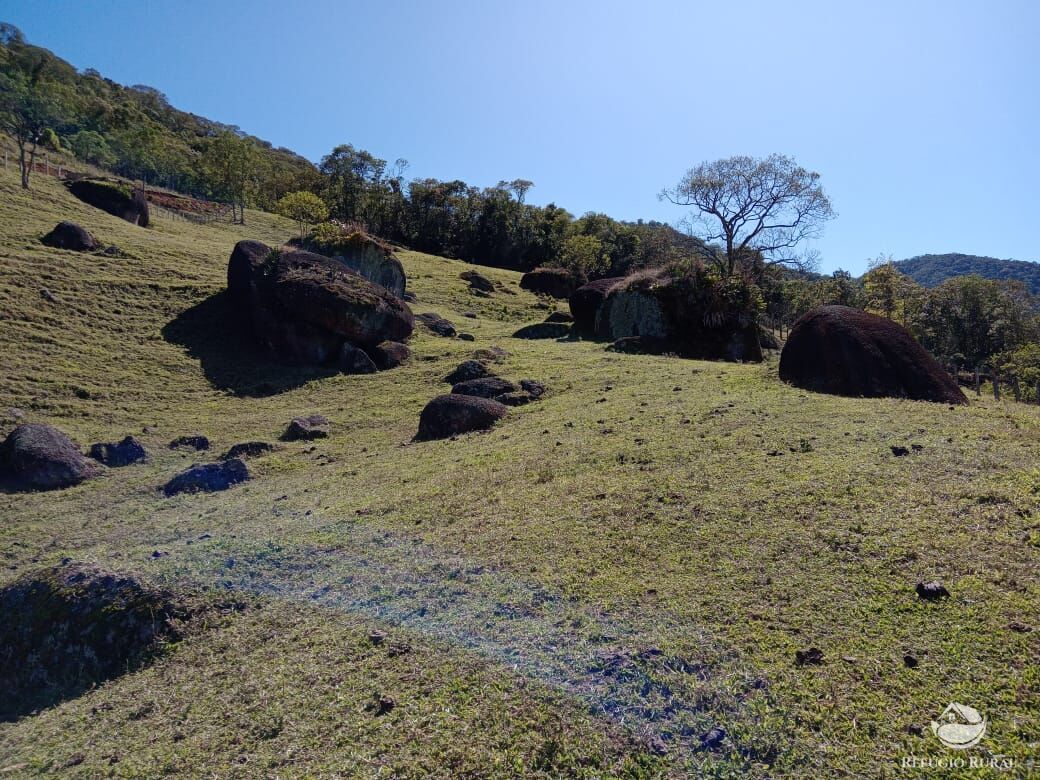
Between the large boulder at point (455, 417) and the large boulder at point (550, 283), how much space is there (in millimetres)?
30743

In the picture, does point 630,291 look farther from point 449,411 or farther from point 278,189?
point 278,189

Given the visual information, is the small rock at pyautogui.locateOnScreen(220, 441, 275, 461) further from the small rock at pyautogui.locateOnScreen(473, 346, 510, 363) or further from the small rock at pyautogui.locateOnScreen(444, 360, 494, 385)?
the small rock at pyautogui.locateOnScreen(473, 346, 510, 363)

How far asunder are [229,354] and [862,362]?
19.5 metres

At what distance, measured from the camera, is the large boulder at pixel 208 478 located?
37.4 ft

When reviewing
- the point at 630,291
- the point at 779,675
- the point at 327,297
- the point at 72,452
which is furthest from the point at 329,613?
the point at 630,291

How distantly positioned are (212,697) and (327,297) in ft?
60.5

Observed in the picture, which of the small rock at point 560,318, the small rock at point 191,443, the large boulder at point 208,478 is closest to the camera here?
the large boulder at point 208,478

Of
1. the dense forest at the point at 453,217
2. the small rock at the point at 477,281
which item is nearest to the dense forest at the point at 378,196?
the dense forest at the point at 453,217

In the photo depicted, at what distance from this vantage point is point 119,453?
1342cm

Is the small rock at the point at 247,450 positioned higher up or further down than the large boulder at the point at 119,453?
higher up

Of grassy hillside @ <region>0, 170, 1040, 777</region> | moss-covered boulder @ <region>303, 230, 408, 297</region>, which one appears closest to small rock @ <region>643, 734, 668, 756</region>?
grassy hillside @ <region>0, 170, 1040, 777</region>

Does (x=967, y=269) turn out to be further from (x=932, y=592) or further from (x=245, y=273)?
(x=932, y=592)

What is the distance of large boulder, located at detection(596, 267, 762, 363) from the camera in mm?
Result: 23578

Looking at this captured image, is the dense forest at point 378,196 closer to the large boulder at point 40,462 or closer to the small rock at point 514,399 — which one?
the small rock at point 514,399
